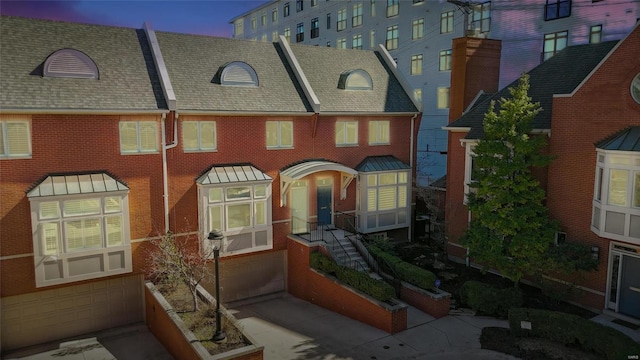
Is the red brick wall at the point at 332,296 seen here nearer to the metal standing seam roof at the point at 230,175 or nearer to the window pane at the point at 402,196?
the metal standing seam roof at the point at 230,175

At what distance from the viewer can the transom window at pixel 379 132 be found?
22.3 m

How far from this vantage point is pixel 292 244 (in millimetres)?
19672

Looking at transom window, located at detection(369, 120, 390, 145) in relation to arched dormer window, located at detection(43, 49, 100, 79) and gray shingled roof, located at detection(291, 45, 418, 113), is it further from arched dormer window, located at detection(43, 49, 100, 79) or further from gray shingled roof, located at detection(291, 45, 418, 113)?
arched dormer window, located at detection(43, 49, 100, 79)

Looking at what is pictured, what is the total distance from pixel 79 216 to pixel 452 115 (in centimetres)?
1690

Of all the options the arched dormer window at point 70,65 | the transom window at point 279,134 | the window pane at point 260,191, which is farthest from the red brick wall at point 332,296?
the arched dormer window at point 70,65

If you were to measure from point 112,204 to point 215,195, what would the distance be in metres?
3.65

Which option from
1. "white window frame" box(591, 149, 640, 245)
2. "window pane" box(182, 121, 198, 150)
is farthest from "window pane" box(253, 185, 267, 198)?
"white window frame" box(591, 149, 640, 245)

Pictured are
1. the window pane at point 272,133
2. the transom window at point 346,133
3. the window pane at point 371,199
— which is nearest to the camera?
the window pane at point 272,133

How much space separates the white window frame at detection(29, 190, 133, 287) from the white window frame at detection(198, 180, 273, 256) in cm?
281

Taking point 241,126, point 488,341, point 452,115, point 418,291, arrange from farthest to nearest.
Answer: point 452,115, point 241,126, point 418,291, point 488,341

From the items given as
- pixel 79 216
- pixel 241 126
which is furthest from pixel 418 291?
pixel 79 216

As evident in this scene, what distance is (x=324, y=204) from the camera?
69.1ft

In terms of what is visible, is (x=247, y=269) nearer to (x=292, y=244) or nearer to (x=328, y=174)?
(x=292, y=244)

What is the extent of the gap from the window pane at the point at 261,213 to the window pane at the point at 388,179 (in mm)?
6208
